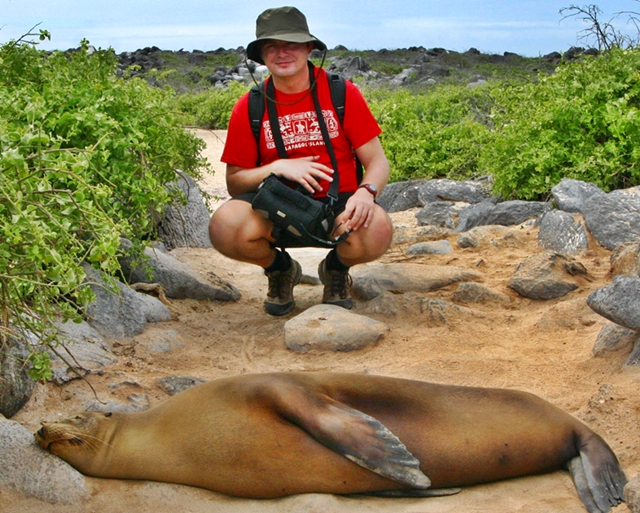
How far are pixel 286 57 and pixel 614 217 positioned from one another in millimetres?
3108

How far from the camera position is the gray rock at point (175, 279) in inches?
239

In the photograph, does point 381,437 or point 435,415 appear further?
point 435,415

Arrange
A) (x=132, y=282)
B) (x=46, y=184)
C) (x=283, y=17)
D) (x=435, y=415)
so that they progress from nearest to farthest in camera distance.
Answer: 1. (x=46, y=184)
2. (x=435, y=415)
3. (x=283, y=17)
4. (x=132, y=282)

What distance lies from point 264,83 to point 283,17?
1.44 ft

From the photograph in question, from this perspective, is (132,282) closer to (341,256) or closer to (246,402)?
(341,256)

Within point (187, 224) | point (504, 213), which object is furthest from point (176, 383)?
point (504, 213)

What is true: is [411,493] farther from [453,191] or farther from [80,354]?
[453,191]

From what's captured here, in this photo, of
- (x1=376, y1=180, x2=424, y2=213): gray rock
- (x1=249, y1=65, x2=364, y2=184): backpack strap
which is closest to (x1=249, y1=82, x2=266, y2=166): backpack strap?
(x1=249, y1=65, x2=364, y2=184): backpack strap

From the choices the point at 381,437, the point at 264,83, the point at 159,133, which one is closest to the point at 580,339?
the point at 381,437

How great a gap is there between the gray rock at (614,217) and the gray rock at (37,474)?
4725 mm

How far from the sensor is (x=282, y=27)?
17.7ft

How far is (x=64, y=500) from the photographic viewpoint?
3305 millimetres

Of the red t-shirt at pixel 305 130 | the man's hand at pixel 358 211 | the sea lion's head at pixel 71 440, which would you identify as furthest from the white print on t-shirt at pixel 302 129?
the sea lion's head at pixel 71 440

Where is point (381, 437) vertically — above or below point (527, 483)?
above
